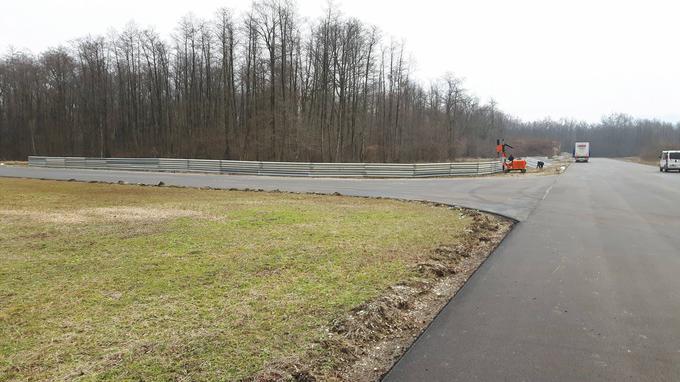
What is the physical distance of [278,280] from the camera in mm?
5660

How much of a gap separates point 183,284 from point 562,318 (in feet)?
14.3

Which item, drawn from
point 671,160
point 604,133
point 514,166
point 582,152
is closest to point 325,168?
point 514,166

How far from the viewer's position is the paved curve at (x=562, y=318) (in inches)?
135

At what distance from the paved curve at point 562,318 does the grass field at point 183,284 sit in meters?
1.12

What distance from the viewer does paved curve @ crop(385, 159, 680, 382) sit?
11.2 ft

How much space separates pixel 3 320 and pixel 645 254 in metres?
9.06

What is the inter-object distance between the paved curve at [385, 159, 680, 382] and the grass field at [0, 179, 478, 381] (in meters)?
1.12

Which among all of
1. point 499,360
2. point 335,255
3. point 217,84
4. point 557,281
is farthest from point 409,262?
point 217,84

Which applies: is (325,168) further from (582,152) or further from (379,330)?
(582,152)

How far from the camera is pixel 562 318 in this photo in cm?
450

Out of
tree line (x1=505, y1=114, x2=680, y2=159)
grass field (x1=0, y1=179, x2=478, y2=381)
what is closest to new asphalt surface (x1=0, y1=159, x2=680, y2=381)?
grass field (x1=0, y1=179, x2=478, y2=381)

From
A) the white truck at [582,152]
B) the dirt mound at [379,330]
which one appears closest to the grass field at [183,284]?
the dirt mound at [379,330]

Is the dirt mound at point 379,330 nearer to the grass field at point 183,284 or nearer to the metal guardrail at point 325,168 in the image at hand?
the grass field at point 183,284

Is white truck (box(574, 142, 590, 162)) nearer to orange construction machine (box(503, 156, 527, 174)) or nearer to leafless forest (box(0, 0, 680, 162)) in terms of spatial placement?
leafless forest (box(0, 0, 680, 162))
